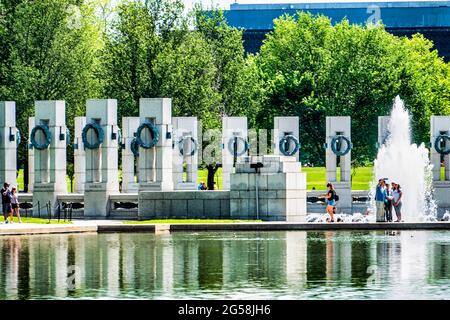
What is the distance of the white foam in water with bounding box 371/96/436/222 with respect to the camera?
55000 millimetres

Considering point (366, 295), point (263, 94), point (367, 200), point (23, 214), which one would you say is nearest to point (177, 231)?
point (23, 214)

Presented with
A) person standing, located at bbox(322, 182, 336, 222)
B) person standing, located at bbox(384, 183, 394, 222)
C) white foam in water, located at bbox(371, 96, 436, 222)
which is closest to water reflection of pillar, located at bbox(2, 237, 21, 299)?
person standing, located at bbox(322, 182, 336, 222)

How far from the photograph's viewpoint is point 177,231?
45.0m

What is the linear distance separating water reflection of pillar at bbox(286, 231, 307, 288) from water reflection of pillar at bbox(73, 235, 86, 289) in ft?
13.0

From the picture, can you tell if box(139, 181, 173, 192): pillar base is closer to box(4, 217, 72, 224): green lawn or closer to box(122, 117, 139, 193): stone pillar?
box(4, 217, 72, 224): green lawn

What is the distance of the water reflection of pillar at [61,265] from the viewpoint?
82.2 ft

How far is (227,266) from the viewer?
29.8 m

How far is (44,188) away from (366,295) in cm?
3217

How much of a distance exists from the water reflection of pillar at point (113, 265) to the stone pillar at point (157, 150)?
1240cm

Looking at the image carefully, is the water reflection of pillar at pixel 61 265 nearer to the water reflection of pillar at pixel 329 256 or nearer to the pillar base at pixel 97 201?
the water reflection of pillar at pixel 329 256

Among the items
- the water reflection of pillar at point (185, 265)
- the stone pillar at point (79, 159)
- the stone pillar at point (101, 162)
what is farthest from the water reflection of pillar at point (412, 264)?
the stone pillar at point (79, 159)

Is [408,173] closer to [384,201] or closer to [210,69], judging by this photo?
[384,201]

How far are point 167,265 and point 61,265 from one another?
2.32 m

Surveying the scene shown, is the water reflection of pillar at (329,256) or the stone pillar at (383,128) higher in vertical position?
the stone pillar at (383,128)
